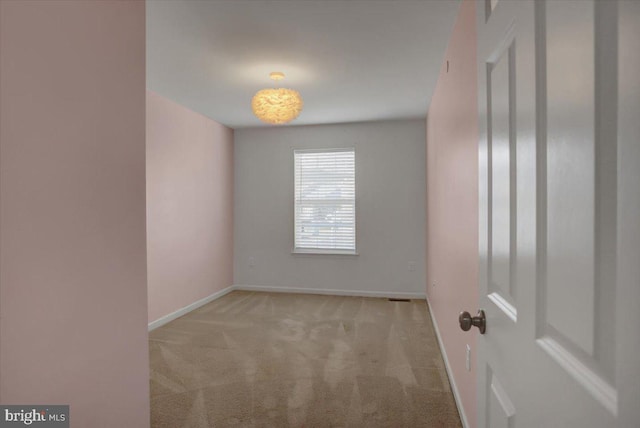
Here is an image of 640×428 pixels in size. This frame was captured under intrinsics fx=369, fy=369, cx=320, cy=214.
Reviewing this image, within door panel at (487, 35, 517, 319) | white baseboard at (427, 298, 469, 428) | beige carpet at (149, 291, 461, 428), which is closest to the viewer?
door panel at (487, 35, 517, 319)

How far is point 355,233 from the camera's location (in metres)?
5.56

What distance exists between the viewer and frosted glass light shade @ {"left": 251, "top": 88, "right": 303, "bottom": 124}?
130 inches

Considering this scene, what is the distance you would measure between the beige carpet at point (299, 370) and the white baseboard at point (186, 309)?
75 millimetres

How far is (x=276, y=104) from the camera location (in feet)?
10.8

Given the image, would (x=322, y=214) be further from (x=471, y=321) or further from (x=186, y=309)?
(x=471, y=321)

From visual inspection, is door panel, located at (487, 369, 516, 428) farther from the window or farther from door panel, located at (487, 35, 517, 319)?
the window

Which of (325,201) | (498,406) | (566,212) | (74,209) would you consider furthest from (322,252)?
(566,212)

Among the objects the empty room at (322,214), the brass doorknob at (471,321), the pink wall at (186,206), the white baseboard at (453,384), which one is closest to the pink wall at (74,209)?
the empty room at (322,214)

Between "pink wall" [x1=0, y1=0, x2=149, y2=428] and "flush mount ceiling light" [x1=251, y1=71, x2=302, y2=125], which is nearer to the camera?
"pink wall" [x1=0, y1=0, x2=149, y2=428]

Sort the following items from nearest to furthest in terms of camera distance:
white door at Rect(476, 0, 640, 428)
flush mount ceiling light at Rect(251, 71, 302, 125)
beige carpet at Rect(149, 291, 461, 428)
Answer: white door at Rect(476, 0, 640, 428) → beige carpet at Rect(149, 291, 461, 428) → flush mount ceiling light at Rect(251, 71, 302, 125)

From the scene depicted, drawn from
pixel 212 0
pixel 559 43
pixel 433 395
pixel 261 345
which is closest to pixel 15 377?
pixel 559 43

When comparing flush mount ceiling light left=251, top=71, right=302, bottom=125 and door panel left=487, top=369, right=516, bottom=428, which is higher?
flush mount ceiling light left=251, top=71, right=302, bottom=125

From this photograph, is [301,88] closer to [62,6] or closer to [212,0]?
[212,0]

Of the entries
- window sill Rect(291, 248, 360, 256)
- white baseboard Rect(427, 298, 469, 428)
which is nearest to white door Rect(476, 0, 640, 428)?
white baseboard Rect(427, 298, 469, 428)
